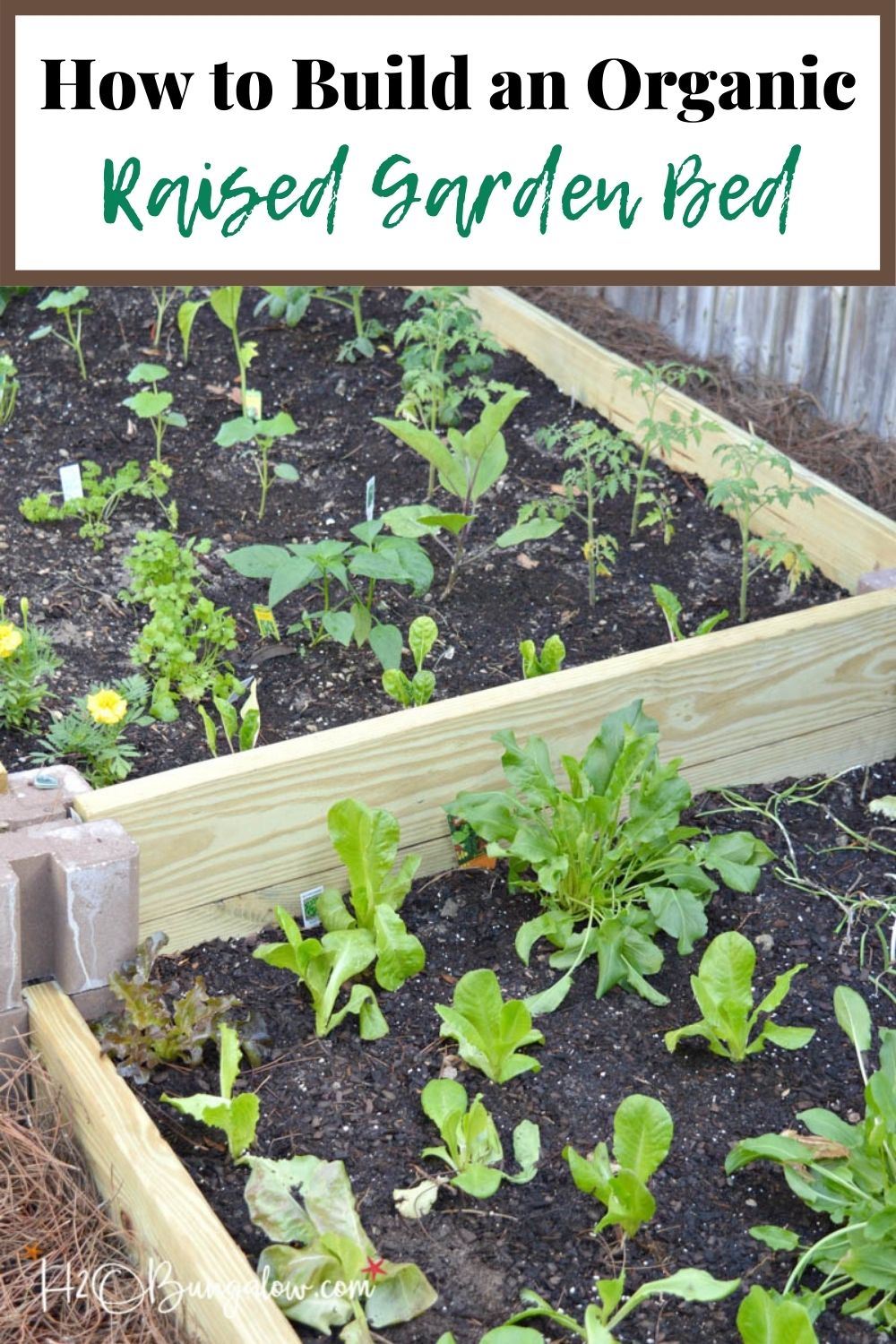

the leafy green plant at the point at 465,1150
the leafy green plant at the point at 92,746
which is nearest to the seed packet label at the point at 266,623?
the leafy green plant at the point at 92,746

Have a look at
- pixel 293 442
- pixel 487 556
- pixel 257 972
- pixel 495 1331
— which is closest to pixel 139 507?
pixel 293 442

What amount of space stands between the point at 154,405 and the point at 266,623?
0.79m

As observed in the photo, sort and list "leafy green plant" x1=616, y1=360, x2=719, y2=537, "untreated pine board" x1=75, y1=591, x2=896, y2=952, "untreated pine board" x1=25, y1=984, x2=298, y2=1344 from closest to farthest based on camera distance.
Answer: "untreated pine board" x1=25, y1=984, x2=298, y2=1344, "untreated pine board" x1=75, y1=591, x2=896, y2=952, "leafy green plant" x1=616, y1=360, x2=719, y2=537

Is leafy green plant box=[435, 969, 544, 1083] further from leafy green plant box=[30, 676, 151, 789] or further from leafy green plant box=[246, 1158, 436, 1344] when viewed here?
leafy green plant box=[30, 676, 151, 789]

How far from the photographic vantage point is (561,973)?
2395 mm

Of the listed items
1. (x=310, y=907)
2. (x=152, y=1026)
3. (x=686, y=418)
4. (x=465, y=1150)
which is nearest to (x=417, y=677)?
(x=310, y=907)

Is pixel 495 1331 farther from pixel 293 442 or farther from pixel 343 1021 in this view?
pixel 293 442

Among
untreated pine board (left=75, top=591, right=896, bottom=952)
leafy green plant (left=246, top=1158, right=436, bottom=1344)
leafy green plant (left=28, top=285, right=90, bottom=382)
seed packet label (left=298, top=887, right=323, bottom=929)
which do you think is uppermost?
leafy green plant (left=28, top=285, right=90, bottom=382)

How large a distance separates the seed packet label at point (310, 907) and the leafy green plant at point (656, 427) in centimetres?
118

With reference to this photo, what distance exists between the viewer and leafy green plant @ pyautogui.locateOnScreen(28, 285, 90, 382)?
12.9 feet

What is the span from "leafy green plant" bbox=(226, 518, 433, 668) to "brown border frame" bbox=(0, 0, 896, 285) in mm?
576

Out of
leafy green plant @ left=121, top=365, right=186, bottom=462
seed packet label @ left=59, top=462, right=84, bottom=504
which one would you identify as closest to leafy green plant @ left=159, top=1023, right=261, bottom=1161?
seed packet label @ left=59, top=462, right=84, bottom=504

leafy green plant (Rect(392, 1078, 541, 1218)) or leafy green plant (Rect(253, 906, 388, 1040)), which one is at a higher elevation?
leafy green plant (Rect(253, 906, 388, 1040))

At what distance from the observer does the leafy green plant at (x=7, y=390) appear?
3.59 m
